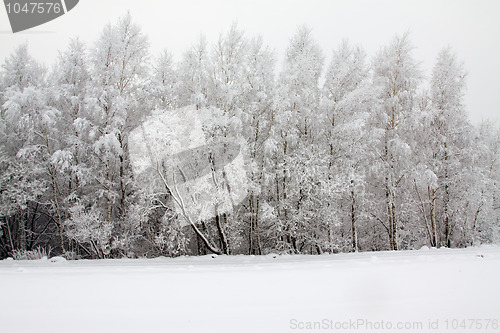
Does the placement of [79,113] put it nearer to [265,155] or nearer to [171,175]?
[171,175]

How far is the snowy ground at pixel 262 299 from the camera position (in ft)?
12.4

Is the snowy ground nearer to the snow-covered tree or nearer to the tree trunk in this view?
the tree trunk

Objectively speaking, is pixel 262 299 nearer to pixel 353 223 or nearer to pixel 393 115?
pixel 353 223

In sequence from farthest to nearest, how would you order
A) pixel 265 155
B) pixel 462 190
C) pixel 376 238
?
pixel 376 238
pixel 462 190
pixel 265 155

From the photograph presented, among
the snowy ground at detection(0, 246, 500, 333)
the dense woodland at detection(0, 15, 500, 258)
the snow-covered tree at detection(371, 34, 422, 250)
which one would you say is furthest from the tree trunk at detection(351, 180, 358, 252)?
the snowy ground at detection(0, 246, 500, 333)

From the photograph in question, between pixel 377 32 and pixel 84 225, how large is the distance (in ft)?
511

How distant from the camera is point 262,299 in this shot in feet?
14.9

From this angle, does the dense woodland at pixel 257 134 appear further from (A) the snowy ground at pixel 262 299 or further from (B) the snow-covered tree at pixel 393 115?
(A) the snowy ground at pixel 262 299

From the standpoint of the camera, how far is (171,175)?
12.8m

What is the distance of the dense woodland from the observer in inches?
503

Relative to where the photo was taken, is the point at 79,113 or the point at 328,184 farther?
the point at 79,113

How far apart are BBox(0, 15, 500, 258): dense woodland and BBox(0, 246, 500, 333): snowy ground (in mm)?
6553

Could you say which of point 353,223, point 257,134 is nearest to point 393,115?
point 353,223

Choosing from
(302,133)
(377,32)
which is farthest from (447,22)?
(377,32)
